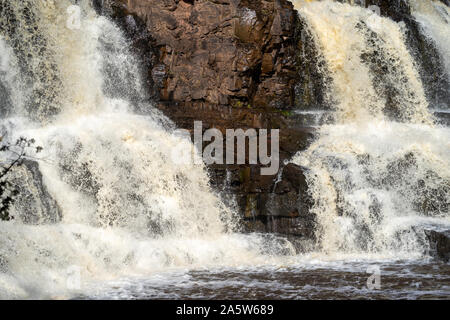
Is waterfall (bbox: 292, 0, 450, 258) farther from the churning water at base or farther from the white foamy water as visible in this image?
the white foamy water

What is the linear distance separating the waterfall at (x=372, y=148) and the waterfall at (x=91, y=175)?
136 centimetres

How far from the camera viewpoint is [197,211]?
1058 centimetres

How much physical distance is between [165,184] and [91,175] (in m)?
1.31

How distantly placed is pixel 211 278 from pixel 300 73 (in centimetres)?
804

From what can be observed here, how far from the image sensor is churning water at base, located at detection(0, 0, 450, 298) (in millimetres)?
8156

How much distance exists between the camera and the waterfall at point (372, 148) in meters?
10.4

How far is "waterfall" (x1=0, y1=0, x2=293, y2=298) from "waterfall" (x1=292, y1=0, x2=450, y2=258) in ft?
4.48

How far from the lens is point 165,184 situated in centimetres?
1076

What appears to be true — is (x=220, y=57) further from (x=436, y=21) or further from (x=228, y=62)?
(x=436, y=21)

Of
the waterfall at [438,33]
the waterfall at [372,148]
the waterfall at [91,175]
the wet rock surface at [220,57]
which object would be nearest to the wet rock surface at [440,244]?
the waterfall at [372,148]

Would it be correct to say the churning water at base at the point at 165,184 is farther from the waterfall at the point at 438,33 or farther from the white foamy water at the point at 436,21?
the white foamy water at the point at 436,21

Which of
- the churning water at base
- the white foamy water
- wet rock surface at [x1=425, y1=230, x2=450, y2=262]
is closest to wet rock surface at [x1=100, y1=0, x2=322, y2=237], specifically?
the churning water at base

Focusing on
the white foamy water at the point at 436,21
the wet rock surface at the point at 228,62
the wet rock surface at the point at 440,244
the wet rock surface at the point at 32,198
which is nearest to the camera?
the wet rock surface at the point at 32,198

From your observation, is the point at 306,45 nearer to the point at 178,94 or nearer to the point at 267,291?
the point at 178,94
